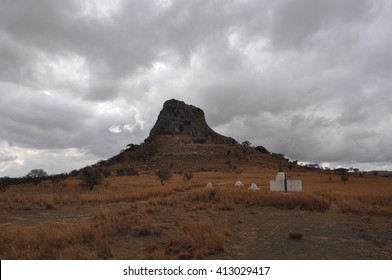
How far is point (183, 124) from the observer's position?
134m

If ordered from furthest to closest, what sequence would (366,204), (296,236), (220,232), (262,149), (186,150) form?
(262,149) → (186,150) → (366,204) → (296,236) → (220,232)

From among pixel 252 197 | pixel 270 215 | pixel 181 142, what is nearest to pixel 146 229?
pixel 270 215

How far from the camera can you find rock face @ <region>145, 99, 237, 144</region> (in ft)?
431

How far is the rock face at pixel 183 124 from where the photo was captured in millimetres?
131500

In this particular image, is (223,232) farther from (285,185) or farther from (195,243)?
(285,185)

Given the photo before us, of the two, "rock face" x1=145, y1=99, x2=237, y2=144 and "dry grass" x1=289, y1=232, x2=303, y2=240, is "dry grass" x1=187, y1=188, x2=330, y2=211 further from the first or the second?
"rock face" x1=145, y1=99, x2=237, y2=144

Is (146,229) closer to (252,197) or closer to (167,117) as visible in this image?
(252,197)

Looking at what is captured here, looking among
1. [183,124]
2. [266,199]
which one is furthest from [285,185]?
[183,124]

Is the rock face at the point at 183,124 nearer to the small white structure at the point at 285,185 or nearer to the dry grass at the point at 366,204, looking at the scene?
the small white structure at the point at 285,185

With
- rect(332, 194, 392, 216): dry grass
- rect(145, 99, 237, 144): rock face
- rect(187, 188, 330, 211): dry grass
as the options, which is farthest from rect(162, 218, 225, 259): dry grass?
rect(145, 99, 237, 144): rock face

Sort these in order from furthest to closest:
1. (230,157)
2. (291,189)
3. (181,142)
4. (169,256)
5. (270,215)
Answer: (181,142) < (230,157) < (291,189) < (270,215) < (169,256)

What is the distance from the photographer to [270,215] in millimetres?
15984

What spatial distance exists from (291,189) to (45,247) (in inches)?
791

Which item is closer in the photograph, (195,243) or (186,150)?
(195,243)
